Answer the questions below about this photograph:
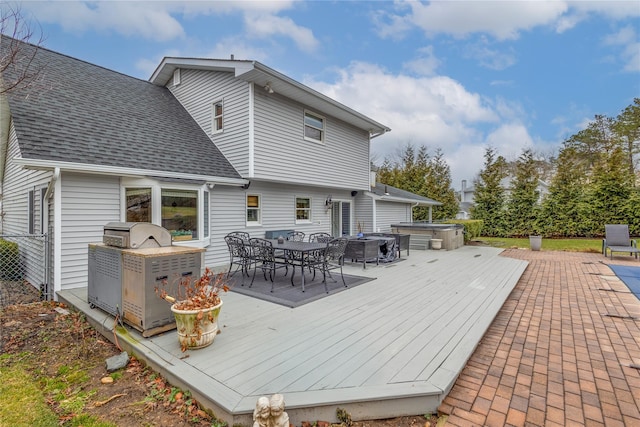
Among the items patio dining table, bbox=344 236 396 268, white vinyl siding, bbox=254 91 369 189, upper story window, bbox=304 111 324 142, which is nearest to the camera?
patio dining table, bbox=344 236 396 268

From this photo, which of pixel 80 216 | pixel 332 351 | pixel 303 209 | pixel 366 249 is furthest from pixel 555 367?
pixel 303 209

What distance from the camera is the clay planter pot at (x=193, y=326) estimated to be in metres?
2.88

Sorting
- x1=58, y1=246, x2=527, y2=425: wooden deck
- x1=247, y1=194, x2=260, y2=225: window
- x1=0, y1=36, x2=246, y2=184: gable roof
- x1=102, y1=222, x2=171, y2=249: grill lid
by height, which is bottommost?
x1=58, y1=246, x2=527, y2=425: wooden deck

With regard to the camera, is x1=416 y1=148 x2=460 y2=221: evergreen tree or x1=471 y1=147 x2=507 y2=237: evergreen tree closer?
x1=471 y1=147 x2=507 y2=237: evergreen tree

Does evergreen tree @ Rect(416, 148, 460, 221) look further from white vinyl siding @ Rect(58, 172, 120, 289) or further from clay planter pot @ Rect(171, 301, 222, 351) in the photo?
clay planter pot @ Rect(171, 301, 222, 351)

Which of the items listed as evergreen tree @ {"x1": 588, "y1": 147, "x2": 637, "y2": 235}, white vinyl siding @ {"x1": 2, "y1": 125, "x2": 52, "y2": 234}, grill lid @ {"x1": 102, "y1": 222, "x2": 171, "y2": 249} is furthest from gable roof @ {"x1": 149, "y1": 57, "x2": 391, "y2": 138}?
evergreen tree @ {"x1": 588, "y1": 147, "x2": 637, "y2": 235}

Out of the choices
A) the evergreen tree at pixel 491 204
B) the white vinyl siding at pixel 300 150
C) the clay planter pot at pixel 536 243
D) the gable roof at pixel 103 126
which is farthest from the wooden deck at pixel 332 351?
the evergreen tree at pixel 491 204

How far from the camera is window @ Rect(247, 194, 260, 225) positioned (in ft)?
29.0

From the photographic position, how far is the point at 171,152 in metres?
7.32

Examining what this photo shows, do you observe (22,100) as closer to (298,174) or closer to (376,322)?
(298,174)

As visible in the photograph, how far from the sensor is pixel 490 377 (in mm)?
2707

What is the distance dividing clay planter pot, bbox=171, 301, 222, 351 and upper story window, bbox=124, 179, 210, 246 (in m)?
4.02

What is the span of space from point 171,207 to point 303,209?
4.95 metres

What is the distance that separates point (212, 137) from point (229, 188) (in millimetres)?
1910
